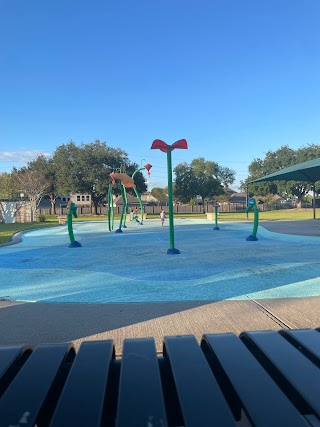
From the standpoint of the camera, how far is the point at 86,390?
153 cm

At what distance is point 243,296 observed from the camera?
5.55 meters

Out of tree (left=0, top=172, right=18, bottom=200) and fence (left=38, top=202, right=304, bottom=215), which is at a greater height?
tree (left=0, top=172, right=18, bottom=200)

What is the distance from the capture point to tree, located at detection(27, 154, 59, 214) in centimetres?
5819

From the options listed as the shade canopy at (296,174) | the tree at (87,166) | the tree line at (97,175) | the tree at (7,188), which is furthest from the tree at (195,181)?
the shade canopy at (296,174)

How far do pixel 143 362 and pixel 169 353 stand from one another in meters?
0.17

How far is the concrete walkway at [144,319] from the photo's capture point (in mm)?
3969

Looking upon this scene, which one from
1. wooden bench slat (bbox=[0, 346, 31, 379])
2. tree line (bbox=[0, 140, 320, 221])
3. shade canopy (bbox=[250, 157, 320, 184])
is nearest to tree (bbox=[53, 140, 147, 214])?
tree line (bbox=[0, 140, 320, 221])

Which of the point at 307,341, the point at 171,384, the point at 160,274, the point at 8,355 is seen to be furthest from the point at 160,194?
the point at 171,384

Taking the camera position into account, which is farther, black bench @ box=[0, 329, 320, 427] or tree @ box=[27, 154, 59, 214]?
tree @ box=[27, 154, 59, 214]

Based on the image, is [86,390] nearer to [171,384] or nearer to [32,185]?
[171,384]

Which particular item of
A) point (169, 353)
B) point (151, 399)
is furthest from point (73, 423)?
point (169, 353)

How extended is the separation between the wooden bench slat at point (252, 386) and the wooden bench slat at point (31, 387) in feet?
2.69

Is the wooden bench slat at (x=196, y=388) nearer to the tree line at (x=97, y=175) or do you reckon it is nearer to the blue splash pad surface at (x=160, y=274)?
the blue splash pad surface at (x=160, y=274)

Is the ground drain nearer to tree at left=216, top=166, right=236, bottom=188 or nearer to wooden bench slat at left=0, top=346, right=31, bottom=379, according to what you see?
wooden bench slat at left=0, top=346, right=31, bottom=379
